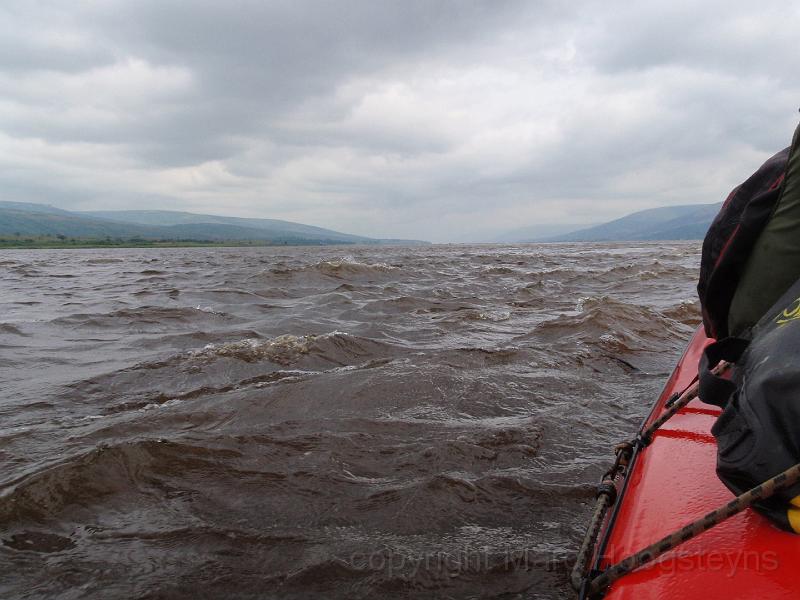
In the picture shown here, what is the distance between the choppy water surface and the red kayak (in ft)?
2.31

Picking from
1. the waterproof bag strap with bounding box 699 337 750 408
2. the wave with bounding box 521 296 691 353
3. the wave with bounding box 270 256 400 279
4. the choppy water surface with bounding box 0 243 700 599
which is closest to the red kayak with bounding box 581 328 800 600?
the waterproof bag strap with bounding box 699 337 750 408

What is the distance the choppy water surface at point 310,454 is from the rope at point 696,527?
0.80 metres

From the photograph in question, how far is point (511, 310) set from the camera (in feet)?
33.0

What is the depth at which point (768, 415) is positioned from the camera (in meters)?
1.22

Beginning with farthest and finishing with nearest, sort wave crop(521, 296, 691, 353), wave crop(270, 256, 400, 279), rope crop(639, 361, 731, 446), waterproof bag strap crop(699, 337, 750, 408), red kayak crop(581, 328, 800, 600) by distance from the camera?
wave crop(270, 256, 400, 279)
wave crop(521, 296, 691, 353)
rope crop(639, 361, 731, 446)
waterproof bag strap crop(699, 337, 750, 408)
red kayak crop(581, 328, 800, 600)

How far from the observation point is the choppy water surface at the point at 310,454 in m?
2.30

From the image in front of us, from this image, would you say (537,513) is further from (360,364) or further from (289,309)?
(289,309)

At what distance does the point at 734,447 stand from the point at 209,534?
255 cm

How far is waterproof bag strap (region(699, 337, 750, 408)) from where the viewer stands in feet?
4.96

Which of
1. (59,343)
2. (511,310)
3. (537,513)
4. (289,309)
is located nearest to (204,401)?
(537,513)

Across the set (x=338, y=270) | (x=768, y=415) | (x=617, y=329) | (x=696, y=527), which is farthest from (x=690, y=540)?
(x=338, y=270)

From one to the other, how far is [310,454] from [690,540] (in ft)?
8.72

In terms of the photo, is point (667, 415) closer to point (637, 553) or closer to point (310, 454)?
point (637, 553)

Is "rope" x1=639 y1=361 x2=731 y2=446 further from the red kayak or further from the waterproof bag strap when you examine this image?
the waterproof bag strap
